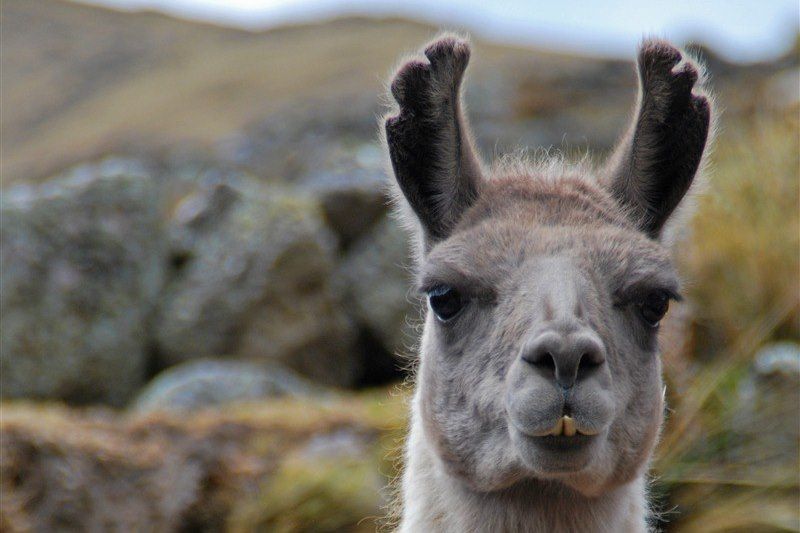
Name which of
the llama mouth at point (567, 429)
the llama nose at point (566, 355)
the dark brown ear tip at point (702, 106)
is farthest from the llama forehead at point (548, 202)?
the llama mouth at point (567, 429)

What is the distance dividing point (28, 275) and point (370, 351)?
5010 millimetres

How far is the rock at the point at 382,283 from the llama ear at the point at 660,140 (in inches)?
349

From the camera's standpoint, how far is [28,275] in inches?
416

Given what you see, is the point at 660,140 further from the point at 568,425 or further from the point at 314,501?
the point at 314,501

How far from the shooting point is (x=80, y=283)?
1102 centimetres

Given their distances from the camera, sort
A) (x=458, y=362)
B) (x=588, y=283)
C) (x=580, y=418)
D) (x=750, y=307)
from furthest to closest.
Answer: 1. (x=750, y=307)
2. (x=458, y=362)
3. (x=588, y=283)
4. (x=580, y=418)

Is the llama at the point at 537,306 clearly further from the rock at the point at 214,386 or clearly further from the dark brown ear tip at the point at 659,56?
the rock at the point at 214,386

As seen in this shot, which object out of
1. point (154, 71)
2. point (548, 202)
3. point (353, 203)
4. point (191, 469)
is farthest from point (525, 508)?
point (154, 71)

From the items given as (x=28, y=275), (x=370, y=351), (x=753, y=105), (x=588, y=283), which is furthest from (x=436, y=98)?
(x=753, y=105)

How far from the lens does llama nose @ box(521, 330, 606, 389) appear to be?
9.68 feet

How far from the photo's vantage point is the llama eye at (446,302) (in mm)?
3609

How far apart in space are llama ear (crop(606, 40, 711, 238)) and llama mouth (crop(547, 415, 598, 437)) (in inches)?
49.8

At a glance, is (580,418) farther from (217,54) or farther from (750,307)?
(217,54)

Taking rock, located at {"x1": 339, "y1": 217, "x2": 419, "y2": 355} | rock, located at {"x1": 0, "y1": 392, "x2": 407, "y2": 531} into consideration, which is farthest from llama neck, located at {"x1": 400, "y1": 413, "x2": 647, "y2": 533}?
rock, located at {"x1": 339, "y1": 217, "x2": 419, "y2": 355}
